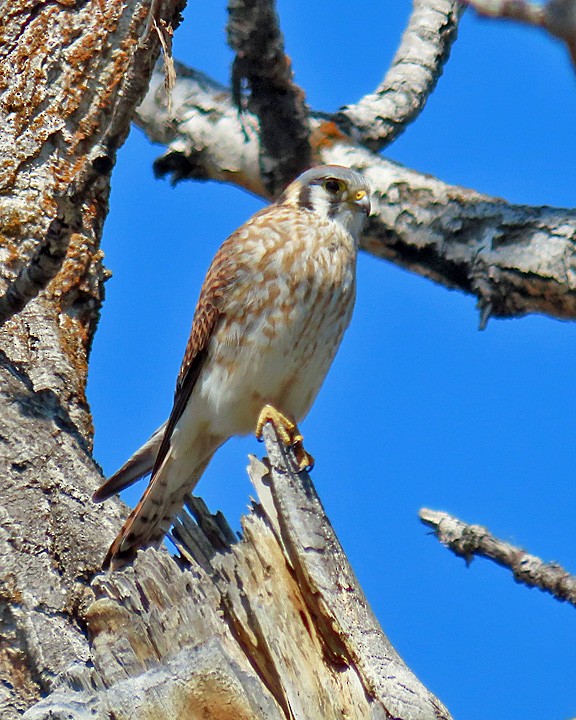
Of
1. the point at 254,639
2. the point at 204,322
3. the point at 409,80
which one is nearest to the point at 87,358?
the point at 204,322

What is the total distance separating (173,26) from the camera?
3.66 m

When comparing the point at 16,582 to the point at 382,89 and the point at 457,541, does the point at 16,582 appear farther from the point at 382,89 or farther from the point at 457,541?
the point at 382,89

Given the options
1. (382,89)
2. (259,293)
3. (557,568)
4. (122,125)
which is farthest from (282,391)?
(382,89)

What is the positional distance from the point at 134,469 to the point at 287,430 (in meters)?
0.53

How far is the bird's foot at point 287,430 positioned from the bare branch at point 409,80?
1403 millimetres

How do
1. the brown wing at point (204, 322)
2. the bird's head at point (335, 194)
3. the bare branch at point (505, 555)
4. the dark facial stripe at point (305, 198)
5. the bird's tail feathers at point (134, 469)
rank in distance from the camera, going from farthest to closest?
the dark facial stripe at point (305, 198) → the bird's head at point (335, 194) → the brown wing at point (204, 322) → the bird's tail feathers at point (134, 469) → the bare branch at point (505, 555)

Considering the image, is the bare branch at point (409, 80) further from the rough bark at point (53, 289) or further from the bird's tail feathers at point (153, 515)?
the bird's tail feathers at point (153, 515)

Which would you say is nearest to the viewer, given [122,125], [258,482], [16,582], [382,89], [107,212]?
[258,482]

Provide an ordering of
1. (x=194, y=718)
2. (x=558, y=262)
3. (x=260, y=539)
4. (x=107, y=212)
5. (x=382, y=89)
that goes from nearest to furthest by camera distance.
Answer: (x=194, y=718)
(x=260, y=539)
(x=558, y=262)
(x=107, y=212)
(x=382, y=89)

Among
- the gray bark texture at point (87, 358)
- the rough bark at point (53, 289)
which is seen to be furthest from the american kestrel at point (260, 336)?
the rough bark at point (53, 289)

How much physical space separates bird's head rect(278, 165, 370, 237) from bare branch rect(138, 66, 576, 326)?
73 millimetres

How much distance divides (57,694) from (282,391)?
175 cm

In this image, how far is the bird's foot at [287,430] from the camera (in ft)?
10.9

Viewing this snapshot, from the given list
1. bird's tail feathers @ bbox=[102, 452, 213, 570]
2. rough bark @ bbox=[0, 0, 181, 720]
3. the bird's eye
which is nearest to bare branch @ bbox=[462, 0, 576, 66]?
rough bark @ bbox=[0, 0, 181, 720]
